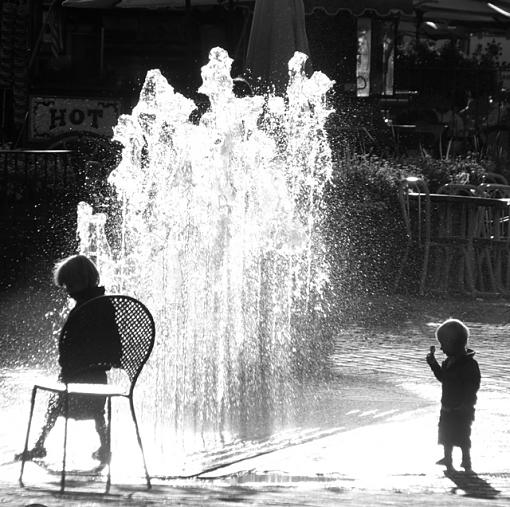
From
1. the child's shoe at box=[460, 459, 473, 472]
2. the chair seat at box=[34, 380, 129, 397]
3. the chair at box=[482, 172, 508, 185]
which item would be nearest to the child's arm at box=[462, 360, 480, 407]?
the child's shoe at box=[460, 459, 473, 472]

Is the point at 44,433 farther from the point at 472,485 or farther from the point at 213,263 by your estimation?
the point at 213,263

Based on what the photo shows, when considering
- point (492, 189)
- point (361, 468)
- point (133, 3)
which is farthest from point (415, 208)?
point (361, 468)

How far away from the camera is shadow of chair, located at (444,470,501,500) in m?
5.41

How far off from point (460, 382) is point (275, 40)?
836 cm

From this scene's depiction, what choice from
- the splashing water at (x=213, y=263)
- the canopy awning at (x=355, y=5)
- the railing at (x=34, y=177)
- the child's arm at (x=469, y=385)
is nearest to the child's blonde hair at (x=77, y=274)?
the splashing water at (x=213, y=263)

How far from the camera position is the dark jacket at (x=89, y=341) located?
5.88 metres

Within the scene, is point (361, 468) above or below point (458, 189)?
below

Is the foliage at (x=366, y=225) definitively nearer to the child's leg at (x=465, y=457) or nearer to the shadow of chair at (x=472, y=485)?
the child's leg at (x=465, y=457)

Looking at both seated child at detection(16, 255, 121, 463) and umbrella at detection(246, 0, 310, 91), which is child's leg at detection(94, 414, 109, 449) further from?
umbrella at detection(246, 0, 310, 91)

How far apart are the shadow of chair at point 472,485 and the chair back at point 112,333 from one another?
4.77 feet

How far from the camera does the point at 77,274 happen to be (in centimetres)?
627

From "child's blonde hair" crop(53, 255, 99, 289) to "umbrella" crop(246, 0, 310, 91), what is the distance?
7.93 m

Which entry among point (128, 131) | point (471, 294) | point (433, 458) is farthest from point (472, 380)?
point (471, 294)

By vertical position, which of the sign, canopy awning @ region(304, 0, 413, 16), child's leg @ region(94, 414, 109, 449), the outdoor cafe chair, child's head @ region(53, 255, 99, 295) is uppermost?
canopy awning @ region(304, 0, 413, 16)
